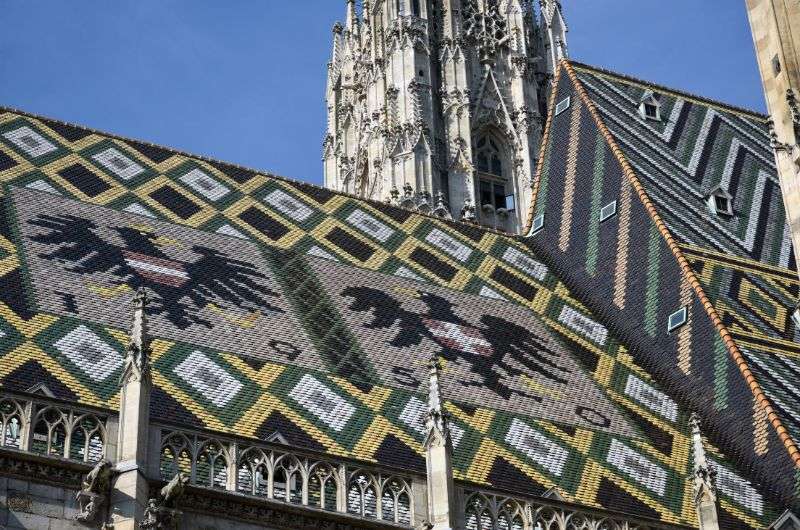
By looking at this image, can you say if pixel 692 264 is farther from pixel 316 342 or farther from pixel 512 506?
pixel 512 506

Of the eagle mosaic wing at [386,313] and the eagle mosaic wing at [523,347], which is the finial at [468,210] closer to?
the eagle mosaic wing at [523,347]

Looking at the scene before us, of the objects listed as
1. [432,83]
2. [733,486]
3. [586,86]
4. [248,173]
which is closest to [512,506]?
[733,486]

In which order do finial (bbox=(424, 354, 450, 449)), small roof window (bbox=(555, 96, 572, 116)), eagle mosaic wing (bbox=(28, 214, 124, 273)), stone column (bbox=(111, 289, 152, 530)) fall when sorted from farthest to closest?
small roof window (bbox=(555, 96, 572, 116)) → eagle mosaic wing (bbox=(28, 214, 124, 273)) → finial (bbox=(424, 354, 450, 449)) → stone column (bbox=(111, 289, 152, 530))

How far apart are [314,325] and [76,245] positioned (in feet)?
7.76

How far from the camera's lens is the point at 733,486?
1573cm

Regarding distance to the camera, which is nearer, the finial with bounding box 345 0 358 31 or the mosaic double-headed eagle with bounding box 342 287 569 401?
the mosaic double-headed eagle with bounding box 342 287 569 401

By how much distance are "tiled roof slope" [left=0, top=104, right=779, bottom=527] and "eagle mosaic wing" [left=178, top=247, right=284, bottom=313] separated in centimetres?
A: 3

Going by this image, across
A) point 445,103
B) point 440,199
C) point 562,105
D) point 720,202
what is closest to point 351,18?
point 445,103

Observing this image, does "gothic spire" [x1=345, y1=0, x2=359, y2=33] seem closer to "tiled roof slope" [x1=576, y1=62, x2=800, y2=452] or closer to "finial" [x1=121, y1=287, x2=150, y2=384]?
"tiled roof slope" [x1=576, y1=62, x2=800, y2=452]

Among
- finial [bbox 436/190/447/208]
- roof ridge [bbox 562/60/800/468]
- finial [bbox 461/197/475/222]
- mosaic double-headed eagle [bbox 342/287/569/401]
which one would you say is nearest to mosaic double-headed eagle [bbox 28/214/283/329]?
mosaic double-headed eagle [bbox 342/287/569/401]

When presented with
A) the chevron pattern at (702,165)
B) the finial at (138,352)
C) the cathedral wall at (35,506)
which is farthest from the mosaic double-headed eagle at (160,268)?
the chevron pattern at (702,165)

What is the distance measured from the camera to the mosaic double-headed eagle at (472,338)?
16.7m

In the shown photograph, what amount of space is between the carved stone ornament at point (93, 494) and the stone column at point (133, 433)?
0.09m

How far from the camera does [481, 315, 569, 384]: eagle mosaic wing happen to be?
17.2 m
